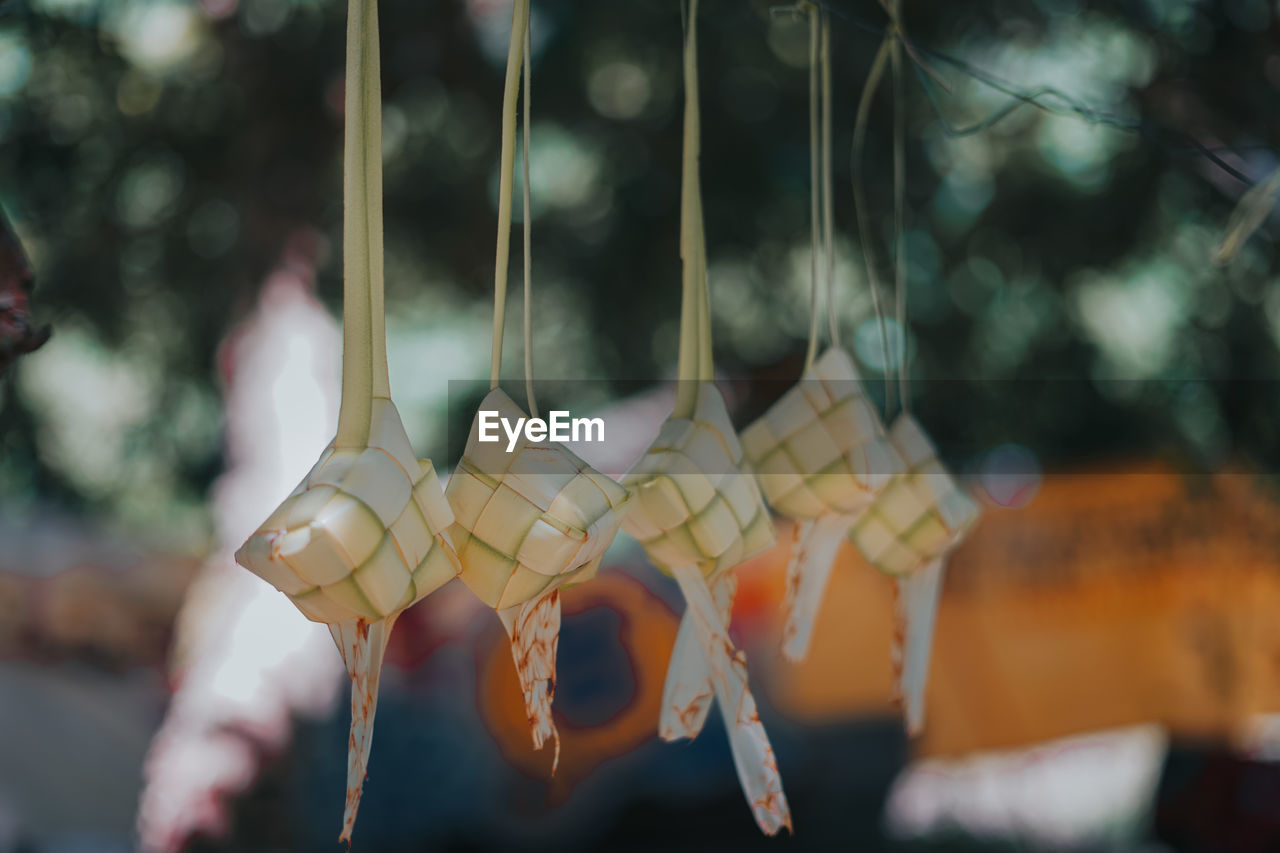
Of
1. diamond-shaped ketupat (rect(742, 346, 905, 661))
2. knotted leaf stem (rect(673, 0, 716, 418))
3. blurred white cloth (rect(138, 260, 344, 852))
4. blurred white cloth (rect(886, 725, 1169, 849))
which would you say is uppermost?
knotted leaf stem (rect(673, 0, 716, 418))

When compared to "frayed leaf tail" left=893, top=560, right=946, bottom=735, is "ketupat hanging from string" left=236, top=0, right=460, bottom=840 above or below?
above

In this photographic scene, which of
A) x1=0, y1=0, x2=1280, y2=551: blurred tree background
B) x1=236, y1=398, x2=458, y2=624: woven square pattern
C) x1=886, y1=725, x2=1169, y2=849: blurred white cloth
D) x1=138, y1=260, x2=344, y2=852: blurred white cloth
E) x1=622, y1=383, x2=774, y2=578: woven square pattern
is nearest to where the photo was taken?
x1=236, y1=398, x2=458, y2=624: woven square pattern

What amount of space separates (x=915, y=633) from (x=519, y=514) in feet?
1.11

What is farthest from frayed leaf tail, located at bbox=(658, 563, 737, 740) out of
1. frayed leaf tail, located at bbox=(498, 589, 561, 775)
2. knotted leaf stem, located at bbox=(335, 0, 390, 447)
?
knotted leaf stem, located at bbox=(335, 0, 390, 447)

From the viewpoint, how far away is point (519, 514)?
1.34 ft

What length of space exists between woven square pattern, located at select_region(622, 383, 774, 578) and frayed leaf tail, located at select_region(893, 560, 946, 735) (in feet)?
0.57

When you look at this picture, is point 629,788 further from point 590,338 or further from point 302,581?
point 302,581

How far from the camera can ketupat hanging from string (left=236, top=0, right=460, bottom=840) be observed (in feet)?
1.18

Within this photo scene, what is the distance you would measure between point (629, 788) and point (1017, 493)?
4.00 feet

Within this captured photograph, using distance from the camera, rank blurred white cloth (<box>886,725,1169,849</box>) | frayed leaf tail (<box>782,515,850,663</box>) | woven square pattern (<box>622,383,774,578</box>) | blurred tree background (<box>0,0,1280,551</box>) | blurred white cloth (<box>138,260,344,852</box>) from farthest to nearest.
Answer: blurred white cloth (<box>886,725,1169,849</box>), blurred tree background (<box>0,0,1280,551</box>), blurred white cloth (<box>138,260,344,852</box>), frayed leaf tail (<box>782,515,850,663</box>), woven square pattern (<box>622,383,774,578</box>)

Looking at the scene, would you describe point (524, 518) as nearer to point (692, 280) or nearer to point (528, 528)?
point (528, 528)

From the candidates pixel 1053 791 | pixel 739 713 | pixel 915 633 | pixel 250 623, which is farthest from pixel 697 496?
pixel 1053 791

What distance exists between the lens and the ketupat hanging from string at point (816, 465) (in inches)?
22.7

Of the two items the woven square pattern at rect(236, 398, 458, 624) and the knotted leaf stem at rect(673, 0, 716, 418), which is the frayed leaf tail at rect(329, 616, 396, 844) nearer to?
the woven square pattern at rect(236, 398, 458, 624)
